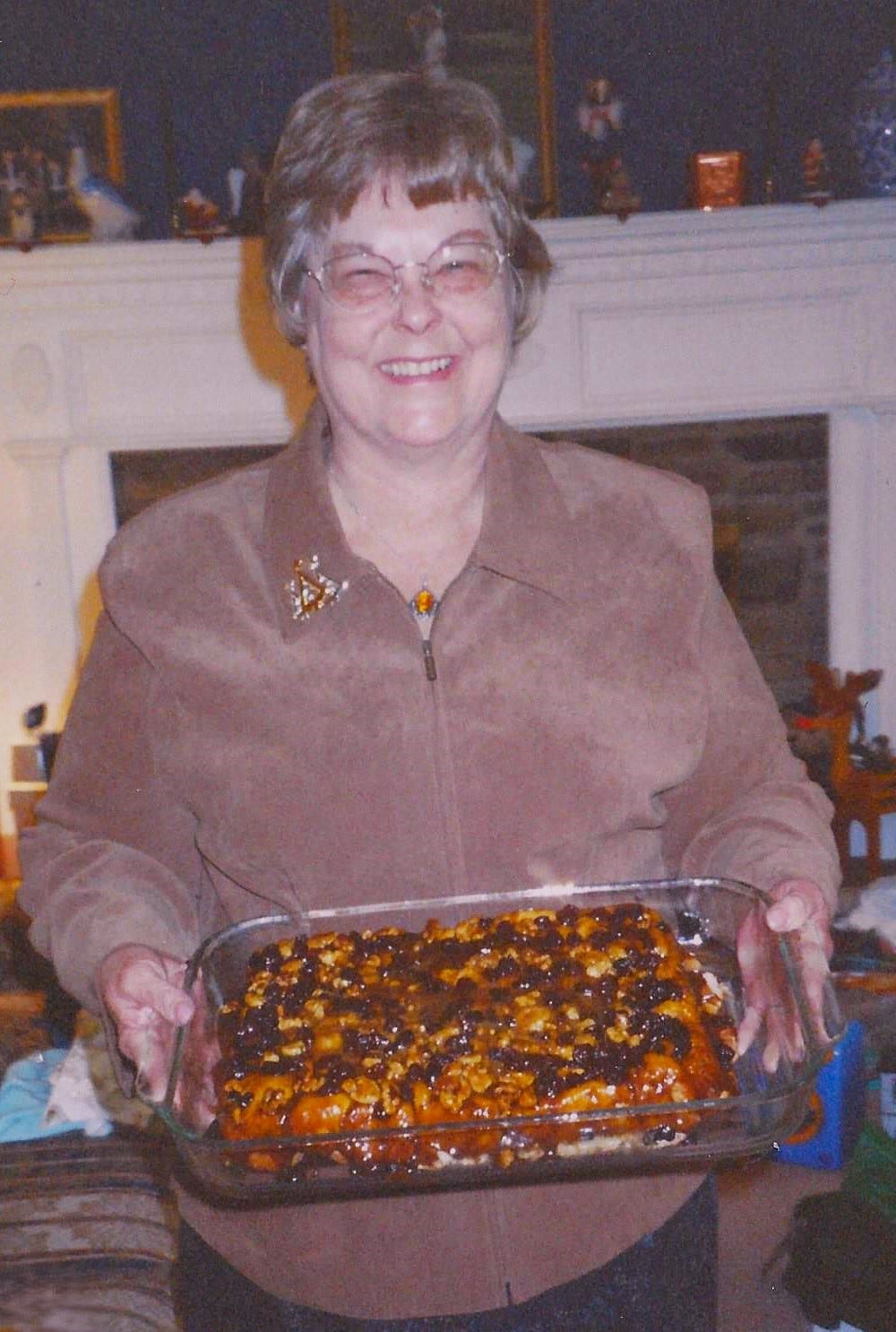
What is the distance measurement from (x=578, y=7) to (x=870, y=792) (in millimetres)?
2412

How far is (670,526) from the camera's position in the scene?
4.26 ft

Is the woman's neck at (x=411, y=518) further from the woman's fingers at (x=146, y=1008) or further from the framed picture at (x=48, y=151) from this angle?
the framed picture at (x=48, y=151)

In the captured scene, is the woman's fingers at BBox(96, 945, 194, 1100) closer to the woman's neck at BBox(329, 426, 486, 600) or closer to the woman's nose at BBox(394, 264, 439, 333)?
the woman's neck at BBox(329, 426, 486, 600)

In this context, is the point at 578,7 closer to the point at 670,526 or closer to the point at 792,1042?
the point at 670,526

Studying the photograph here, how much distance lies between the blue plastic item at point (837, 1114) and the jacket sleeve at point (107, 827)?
1.76 m

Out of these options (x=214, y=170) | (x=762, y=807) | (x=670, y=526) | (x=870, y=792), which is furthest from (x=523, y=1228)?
(x=214, y=170)

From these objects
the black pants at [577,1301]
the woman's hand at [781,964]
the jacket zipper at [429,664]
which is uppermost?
the jacket zipper at [429,664]

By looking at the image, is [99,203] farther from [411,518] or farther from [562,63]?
[411,518]

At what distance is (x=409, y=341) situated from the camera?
1153 millimetres

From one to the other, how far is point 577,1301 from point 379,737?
56 centimetres

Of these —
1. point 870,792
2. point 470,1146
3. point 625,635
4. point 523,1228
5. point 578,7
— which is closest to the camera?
point 470,1146

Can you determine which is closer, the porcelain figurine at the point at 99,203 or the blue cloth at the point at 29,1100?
the blue cloth at the point at 29,1100

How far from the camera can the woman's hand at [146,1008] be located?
1067 mm

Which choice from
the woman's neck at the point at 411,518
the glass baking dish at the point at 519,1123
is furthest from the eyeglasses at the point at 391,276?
the glass baking dish at the point at 519,1123
